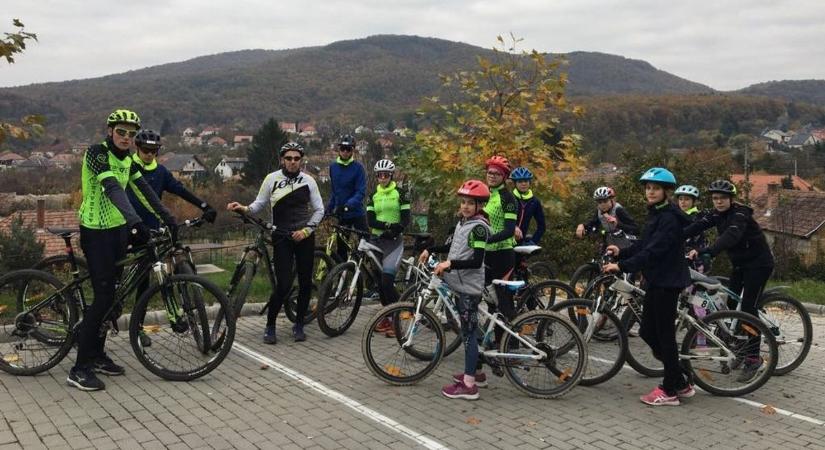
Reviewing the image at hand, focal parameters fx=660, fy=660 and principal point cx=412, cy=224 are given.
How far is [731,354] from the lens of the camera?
5863 millimetres

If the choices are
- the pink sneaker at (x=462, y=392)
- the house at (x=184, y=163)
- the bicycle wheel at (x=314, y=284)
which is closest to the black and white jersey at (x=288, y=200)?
the bicycle wheel at (x=314, y=284)

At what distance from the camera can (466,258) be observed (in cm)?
556

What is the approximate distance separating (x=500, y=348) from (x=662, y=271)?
1494 mm

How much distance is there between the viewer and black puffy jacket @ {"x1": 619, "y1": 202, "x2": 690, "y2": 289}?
532cm

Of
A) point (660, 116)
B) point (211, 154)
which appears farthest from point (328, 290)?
point (660, 116)

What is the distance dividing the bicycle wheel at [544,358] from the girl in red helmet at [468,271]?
0.33 m

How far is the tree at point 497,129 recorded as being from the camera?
10.7 meters

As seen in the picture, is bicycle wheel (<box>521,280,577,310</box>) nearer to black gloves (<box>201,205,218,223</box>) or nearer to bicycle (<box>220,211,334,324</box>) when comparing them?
bicycle (<box>220,211,334,324</box>)

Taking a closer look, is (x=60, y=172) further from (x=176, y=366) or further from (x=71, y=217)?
(x=176, y=366)

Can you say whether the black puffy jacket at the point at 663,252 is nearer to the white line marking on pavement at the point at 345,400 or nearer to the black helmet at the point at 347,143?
the white line marking on pavement at the point at 345,400

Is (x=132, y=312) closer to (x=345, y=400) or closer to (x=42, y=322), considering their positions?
(x=42, y=322)

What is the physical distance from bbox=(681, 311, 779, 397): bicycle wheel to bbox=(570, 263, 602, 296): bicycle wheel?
179cm

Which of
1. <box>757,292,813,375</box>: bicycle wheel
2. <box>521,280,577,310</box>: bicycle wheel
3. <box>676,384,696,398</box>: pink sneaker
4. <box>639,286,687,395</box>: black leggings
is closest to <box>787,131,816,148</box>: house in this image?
<box>757,292,813,375</box>: bicycle wheel

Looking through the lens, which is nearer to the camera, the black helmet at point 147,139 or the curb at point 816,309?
the black helmet at point 147,139
